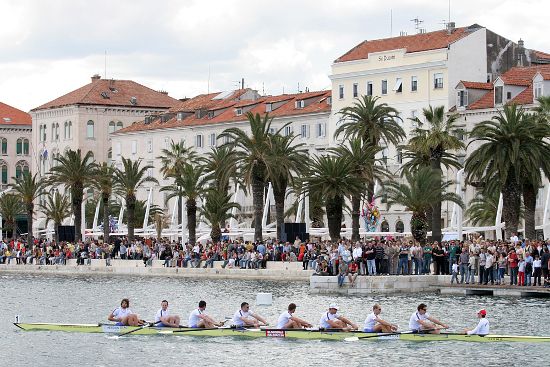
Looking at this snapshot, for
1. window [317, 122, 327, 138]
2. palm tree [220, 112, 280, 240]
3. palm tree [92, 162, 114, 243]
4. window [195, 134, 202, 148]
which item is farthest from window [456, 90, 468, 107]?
window [195, 134, 202, 148]

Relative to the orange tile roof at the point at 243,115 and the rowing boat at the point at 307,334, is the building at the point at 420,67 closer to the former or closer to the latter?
the orange tile roof at the point at 243,115

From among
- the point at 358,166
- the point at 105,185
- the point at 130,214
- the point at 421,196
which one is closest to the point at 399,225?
the point at 130,214

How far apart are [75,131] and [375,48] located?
46467mm

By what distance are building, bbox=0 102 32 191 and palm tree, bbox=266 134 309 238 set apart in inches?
3424

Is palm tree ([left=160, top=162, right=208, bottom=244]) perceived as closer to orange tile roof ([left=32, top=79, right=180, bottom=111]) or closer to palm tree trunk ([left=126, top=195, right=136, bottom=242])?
palm tree trunk ([left=126, top=195, right=136, bottom=242])

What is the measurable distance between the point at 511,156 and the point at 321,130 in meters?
47.5

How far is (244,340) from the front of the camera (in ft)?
164

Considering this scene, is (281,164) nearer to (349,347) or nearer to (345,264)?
(345,264)

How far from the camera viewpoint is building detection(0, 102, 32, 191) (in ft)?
564

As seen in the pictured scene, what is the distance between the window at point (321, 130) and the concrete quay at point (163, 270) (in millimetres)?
30944

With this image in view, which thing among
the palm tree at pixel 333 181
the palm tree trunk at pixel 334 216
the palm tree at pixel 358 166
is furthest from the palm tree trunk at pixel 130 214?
the palm tree at pixel 333 181

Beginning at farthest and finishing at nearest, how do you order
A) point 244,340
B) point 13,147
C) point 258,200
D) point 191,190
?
point 13,147
point 191,190
point 258,200
point 244,340

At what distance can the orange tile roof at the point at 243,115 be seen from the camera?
12288 cm

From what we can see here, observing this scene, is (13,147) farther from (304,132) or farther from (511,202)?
(511,202)
